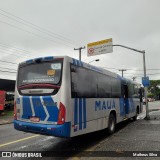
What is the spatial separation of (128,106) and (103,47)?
33.2 ft

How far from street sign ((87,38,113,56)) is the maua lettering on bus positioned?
1210 centimetres

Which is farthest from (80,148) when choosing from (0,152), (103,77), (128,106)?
(128,106)

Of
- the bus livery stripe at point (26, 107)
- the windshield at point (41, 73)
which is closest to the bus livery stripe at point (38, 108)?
the bus livery stripe at point (26, 107)

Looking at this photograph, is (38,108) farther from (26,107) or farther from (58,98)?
(58,98)

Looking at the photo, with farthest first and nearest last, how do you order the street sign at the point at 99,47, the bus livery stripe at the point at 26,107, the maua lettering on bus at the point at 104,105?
the street sign at the point at 99,47, the maua lettering on bus at the point at 104,105, the bus livery stripe at the point at 26,107

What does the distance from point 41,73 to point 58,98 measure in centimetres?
117

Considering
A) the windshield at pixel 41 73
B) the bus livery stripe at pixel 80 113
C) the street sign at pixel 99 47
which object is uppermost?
the street sign at pixel 99 47

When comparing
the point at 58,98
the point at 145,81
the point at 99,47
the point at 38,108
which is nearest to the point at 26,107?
the point at 38,108

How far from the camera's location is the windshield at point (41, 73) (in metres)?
7.46

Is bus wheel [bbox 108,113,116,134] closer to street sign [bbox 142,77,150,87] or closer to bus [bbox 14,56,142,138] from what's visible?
bus [bbox 14,56,142,138]

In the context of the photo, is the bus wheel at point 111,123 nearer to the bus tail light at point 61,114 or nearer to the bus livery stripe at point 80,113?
the bus livery stripe at point 80,113

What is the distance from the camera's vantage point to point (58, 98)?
7.14 metres

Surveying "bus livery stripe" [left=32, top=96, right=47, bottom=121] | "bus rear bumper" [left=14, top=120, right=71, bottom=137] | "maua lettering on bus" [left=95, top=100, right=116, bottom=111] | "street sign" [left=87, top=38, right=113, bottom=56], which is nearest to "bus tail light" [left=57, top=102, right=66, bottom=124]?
"bus rear bumper" [left=14, top=120, right=71, bottom=137]

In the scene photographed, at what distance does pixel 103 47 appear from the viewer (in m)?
23.2
